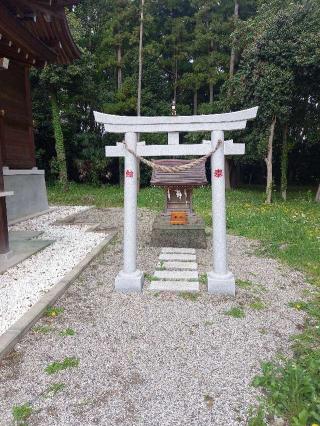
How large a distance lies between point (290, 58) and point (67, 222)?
961cm

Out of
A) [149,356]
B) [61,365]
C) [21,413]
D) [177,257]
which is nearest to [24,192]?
[177,257]

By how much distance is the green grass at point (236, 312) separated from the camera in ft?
12.4

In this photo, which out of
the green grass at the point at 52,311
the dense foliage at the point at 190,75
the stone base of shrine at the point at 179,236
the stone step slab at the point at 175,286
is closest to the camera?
the green grass at the point at 52,311

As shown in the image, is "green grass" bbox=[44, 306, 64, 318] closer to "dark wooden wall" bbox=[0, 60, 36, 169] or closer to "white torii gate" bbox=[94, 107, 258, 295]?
"white torii gate" bbox=[94, 107, 258, 295]

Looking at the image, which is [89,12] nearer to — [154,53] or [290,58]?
[154,53]

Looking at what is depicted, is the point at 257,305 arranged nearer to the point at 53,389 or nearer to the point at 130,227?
the point at 130,227

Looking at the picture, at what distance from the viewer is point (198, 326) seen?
3547 millimetres

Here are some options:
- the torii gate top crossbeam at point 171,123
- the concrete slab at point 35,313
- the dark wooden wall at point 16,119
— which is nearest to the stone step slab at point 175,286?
the concrete slab at point 35,313

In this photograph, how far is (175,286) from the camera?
458 centimetres

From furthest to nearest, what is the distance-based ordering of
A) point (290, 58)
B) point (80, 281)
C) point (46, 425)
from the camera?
point (290, 58) < point (80, 281) < point (46, 425)

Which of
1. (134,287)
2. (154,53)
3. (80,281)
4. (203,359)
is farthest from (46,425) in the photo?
(154,53)

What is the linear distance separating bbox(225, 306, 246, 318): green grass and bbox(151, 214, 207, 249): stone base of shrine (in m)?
2.87

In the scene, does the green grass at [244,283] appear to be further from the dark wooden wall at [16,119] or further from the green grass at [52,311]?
the dark wooden wall at [16,119]

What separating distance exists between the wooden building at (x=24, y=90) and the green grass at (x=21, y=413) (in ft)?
11.3
